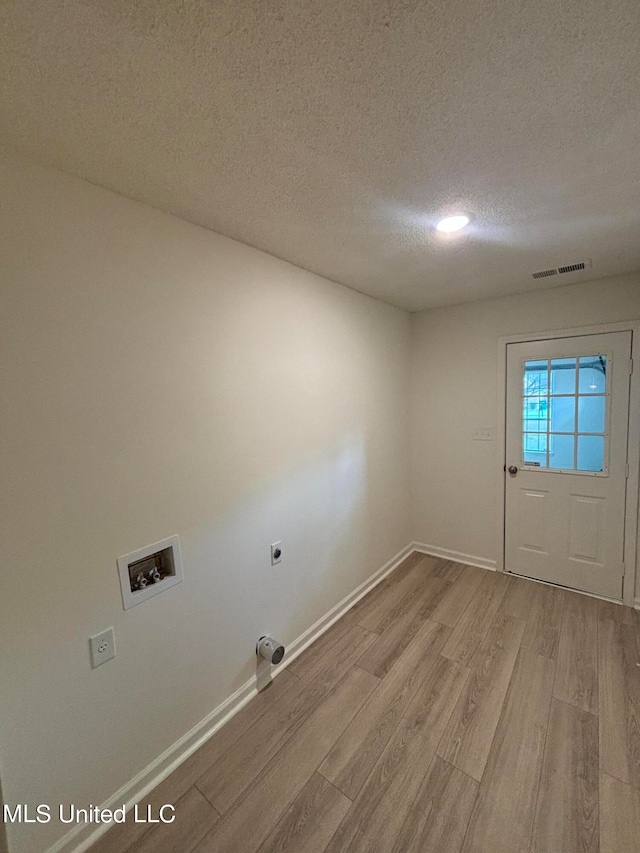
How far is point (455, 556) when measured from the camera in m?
3.23

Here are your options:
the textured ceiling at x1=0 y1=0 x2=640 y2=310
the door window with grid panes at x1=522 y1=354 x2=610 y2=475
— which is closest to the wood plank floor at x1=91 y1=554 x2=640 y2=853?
the door window with grid panes at x1=522 y1=354 x2=610 y2=475

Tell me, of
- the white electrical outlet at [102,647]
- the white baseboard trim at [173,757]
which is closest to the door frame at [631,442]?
the white baseboard trim at [173,757]

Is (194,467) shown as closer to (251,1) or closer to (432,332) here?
(251,1)

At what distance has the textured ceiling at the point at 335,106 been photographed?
0.72 metres

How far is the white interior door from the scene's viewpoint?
2.46m

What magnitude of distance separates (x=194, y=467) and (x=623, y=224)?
7.90ft

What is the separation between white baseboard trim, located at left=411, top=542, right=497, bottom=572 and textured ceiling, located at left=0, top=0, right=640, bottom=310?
2693 mm

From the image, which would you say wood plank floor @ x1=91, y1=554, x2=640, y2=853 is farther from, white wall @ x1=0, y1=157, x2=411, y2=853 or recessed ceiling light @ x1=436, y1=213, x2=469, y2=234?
recessed ceiling light @ x1=436, y1=213, x2=469, y2=234

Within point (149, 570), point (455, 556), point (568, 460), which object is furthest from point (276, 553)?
point (568, 460)

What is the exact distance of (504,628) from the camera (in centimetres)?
228

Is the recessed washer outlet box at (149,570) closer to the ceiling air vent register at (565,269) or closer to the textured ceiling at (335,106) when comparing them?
the textured ceiling at (335,106)

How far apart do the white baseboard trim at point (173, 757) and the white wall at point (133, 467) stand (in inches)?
1.7

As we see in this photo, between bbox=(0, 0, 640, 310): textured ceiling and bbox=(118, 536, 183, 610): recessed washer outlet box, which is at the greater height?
bbox=(0, 0, 640, 310): textured ceiling

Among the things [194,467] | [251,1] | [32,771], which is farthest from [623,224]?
[32,771]
